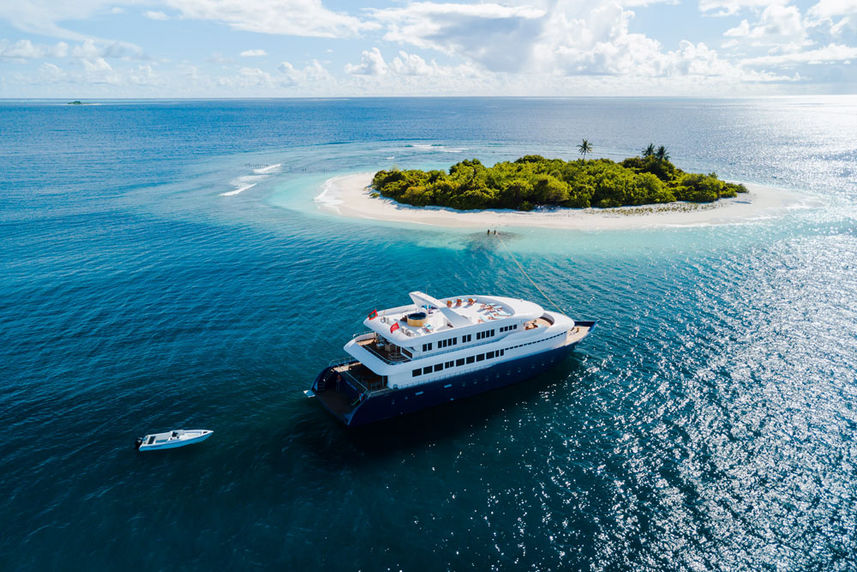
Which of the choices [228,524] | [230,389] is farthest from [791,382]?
[230,389]

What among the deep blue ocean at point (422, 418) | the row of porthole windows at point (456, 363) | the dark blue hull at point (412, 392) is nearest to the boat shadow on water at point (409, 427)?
the deep blue ocean at point (422, 418)

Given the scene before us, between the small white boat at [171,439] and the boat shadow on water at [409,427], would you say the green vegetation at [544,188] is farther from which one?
the small white boat at [171,439]

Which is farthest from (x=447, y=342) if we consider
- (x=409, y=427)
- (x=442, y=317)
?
(x=409, y=427)

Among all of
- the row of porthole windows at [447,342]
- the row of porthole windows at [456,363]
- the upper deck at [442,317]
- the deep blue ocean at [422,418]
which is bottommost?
the deep blue ocean at [422,418]

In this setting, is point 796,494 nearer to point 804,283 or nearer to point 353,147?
point 804,283

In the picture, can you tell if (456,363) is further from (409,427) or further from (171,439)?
(171,439)

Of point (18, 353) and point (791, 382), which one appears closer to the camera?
point (791, 382)

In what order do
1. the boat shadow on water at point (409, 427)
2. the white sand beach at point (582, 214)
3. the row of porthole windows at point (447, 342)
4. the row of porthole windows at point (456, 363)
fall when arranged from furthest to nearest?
the white sand beach at point (582, 214), the row of porthole windows at point (447, 342), the row of porthole windows at point (456, 363), the boat shadow on water at point (409, 427)
